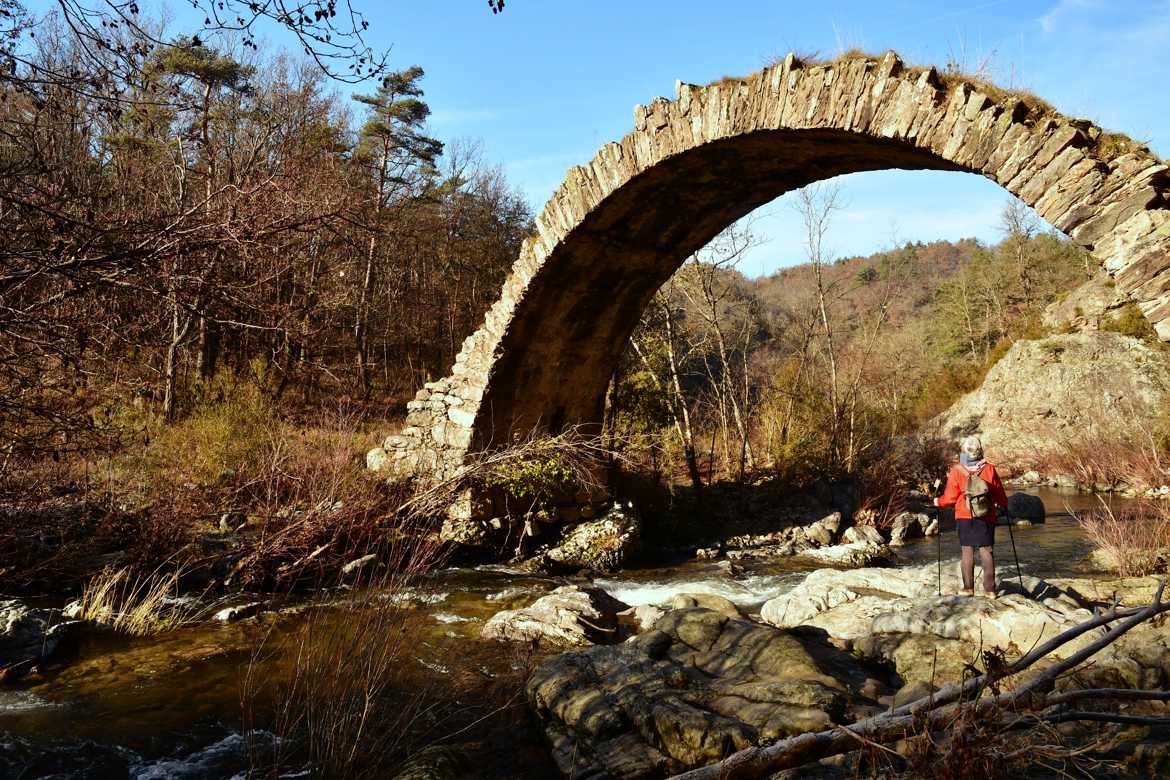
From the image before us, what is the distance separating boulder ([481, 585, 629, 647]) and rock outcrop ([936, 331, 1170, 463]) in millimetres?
15834

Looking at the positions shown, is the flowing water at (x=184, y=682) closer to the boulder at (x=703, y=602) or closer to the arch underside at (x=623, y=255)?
the boulder at (x=703, y=602)

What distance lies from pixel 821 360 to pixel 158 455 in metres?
11.9

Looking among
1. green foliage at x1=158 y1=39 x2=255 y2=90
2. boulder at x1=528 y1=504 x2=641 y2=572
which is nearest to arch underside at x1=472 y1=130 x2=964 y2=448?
boulder at x1=528 y1=504 x2=641 y2=572

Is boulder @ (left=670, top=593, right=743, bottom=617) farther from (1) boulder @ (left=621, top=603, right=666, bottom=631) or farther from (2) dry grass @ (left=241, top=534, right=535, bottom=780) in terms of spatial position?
(2) dry grass @ (left=241, top=534, right=535, bottom=780)

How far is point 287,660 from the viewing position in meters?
5.63

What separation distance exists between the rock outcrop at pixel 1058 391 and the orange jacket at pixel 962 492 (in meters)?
14.3

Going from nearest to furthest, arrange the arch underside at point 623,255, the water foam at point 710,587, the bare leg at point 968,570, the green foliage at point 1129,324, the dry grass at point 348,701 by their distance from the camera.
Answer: the dry grass at point 348,701 < the bare leg at point 968,570 < the arch underside at point 623,255 < the water foam at point 710,587 < the green foliage at point 1129,324

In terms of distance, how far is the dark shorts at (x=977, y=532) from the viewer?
632 centimetres

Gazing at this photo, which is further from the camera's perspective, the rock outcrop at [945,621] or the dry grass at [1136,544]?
the dry grass at [1136,544]

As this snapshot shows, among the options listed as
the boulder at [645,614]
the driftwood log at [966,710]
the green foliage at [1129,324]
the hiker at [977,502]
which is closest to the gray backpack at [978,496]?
the hiker at [977,502]

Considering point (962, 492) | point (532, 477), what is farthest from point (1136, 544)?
point (532, 477)

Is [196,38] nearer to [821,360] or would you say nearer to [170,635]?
[170,635]

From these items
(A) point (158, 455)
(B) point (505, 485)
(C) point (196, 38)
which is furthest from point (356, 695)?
(A) point (158, 455)

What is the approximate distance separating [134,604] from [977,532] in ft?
23.1
